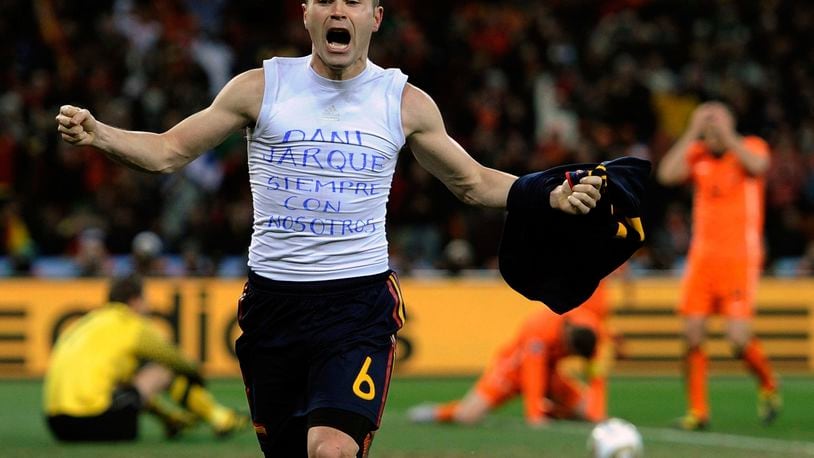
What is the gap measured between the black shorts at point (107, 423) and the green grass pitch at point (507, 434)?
0.13 metres

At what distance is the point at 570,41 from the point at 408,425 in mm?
11148

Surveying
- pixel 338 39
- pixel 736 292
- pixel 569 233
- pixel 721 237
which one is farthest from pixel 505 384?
pixel 338 39

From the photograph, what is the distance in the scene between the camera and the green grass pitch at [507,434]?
10875 millimetres

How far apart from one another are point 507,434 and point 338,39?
258 inches

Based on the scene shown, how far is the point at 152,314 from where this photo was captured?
55.7 feet

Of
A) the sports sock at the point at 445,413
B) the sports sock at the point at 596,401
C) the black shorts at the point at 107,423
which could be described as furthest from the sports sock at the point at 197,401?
the sports sock at the point at 596,401

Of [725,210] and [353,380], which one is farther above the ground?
[725,210]

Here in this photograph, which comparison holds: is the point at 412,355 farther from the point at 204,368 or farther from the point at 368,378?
Result: the point at 368,378

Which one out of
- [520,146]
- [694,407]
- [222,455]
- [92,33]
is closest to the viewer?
[222,455]

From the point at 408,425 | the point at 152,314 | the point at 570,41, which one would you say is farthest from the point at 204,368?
the point at 570,41

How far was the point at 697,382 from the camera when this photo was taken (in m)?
12.5

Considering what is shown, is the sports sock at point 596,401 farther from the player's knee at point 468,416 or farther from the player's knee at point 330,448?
the player's knee at point 330,448

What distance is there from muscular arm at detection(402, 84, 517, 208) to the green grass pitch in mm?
4597

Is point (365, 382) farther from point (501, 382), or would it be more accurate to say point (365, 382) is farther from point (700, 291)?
A: point (700, 291)
